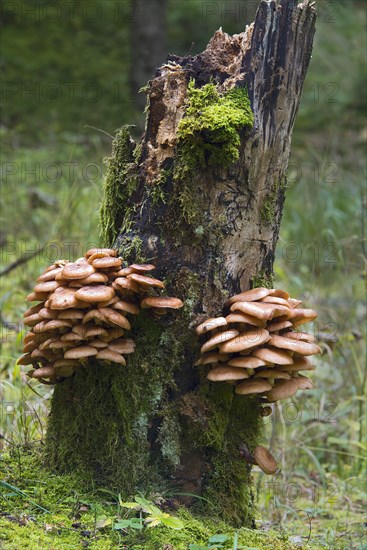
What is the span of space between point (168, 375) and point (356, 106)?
9913 millimetres

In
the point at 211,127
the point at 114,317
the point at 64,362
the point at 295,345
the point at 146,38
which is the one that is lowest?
the point at 64,362

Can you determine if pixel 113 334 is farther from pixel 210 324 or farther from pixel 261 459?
pixel 261 459

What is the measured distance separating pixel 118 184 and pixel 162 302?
0.78m

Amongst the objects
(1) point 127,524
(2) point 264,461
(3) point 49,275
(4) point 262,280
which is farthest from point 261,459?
(3) point 49,275

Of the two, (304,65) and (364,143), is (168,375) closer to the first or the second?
(304,65)

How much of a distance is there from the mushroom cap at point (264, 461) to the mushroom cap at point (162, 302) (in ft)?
2.77

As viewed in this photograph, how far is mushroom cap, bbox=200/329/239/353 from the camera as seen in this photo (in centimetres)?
269

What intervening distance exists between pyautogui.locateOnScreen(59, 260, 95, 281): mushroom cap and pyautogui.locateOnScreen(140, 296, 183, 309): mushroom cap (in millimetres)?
279

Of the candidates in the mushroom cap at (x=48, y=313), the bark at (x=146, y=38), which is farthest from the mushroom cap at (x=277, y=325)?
the bark at (x=146, y=38)

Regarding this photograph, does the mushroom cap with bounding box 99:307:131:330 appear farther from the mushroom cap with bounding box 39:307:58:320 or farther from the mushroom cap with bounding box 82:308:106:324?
the mushroom cap with bounding box 39:307:58:320

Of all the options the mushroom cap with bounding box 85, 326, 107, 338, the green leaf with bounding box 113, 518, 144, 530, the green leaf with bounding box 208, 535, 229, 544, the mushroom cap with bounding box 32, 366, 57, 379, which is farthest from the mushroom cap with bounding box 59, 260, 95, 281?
the green leaf with bounding box 208, 535, 229, 544

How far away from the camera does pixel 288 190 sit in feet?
27.6

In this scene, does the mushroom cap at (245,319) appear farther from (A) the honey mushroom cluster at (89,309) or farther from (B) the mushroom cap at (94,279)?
(B) the mushroom cap at (94,279)

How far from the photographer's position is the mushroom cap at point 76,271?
8.87 feet
